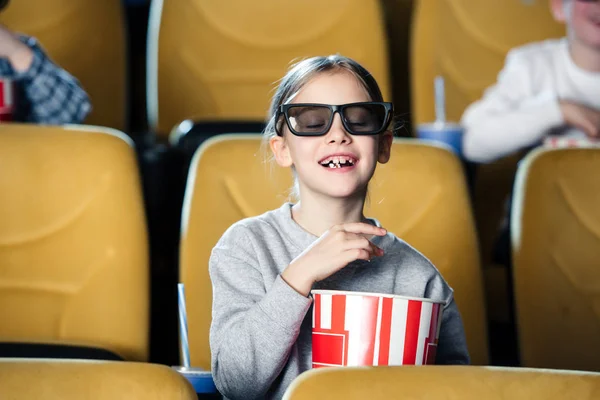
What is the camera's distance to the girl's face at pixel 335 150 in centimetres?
88

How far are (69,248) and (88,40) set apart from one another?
97 centimetres

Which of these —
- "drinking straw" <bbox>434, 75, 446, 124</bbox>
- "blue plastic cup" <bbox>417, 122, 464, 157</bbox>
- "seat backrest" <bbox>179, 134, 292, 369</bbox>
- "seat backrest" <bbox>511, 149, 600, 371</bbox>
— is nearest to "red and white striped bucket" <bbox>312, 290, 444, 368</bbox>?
"seat backrest" <bbox>179, 134, 292, 369</bbox>

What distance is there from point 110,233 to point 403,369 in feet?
2.13

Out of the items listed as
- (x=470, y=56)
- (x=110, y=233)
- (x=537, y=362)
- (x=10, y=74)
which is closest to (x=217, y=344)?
(x=110, y=233)

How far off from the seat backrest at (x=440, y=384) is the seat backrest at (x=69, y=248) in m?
0.62

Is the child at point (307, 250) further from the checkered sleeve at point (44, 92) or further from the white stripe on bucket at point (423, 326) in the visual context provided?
the checkered sleeve at point (44, 92)

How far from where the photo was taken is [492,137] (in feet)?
5.71

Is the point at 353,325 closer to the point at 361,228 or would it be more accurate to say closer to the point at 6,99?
the point at 361,228

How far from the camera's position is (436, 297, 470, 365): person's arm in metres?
0.97

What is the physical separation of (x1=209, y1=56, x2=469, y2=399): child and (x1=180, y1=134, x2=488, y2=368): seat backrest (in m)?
0.19

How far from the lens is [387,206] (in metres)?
1.20

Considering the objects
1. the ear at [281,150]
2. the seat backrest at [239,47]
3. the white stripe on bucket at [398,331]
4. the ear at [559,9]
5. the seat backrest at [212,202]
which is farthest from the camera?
the seat backrest at [239,47]

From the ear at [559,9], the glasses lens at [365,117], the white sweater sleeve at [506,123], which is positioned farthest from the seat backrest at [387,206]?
the ear at [559,9]

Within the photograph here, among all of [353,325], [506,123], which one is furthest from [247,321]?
[506,123]
